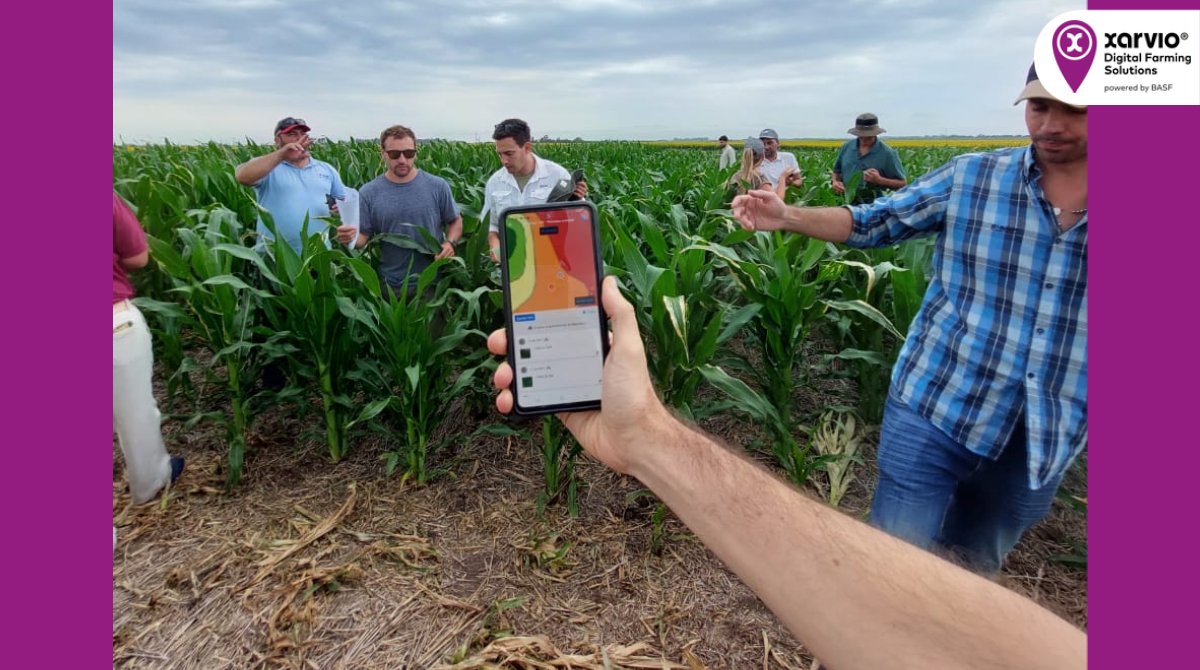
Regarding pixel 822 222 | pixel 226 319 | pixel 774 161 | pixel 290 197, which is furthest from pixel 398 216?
pixel 774 161

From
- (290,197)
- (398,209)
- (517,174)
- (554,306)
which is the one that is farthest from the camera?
(517,174)

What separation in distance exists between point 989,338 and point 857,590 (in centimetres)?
108

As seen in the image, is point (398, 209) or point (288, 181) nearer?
point (398, 209)

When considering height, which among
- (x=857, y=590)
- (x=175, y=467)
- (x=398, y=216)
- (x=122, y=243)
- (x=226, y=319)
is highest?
(x=398, y=216)

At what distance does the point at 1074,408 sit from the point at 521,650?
154 centimetres

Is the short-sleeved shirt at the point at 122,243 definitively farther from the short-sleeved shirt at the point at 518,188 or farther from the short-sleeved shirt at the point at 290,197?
the short-sleeved shirt at the point at 518,188

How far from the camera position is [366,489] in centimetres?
268

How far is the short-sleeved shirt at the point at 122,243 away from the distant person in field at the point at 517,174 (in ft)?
5.32

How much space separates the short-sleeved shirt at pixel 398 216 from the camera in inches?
139

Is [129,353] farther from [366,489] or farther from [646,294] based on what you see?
[646,294]

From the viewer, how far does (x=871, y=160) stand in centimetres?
557

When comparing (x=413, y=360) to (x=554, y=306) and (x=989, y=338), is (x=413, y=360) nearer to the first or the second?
(x=554, y=306)

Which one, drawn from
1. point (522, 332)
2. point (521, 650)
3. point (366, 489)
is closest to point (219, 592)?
point (366, 489)

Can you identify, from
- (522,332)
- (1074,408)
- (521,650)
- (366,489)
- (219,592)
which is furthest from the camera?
(366,489)
